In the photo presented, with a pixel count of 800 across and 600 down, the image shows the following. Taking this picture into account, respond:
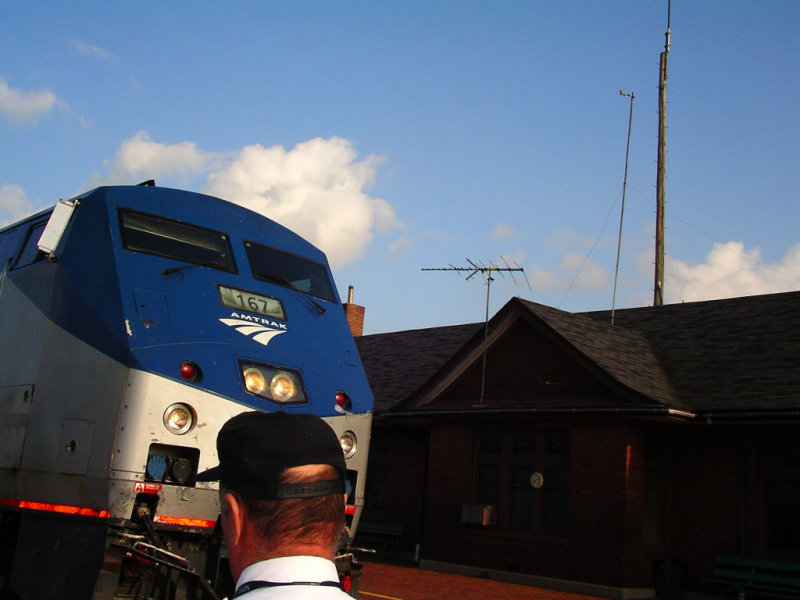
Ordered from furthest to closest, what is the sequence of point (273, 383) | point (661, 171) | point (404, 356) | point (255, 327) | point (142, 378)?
point (661, 171) → point (404, 356) → point (255, 327) → point (273, 383) → point (142, 378)

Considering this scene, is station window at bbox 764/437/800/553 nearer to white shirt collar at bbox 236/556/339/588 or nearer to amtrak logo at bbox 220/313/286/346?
amtrak logo at bbox 220/313/286/346

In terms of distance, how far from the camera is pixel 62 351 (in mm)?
7617

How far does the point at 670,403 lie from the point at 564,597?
367 cm

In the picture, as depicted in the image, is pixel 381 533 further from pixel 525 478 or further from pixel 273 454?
pixel 273 454

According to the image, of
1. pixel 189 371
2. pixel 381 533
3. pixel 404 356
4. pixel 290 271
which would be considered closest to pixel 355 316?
pixel 404 356

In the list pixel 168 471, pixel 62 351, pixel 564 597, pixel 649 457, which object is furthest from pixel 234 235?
pixel 649 457

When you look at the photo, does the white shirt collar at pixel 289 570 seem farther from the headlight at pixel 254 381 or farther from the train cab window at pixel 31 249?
the train cab window at pixel 31 249

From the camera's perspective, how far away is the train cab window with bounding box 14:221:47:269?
28.4 feet

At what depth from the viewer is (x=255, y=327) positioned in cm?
799

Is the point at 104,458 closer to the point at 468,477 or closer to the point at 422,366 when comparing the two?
the point at 468,477

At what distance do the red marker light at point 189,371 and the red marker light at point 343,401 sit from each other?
55.0 inches

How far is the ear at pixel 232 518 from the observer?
2.29m

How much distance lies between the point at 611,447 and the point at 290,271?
888 cm

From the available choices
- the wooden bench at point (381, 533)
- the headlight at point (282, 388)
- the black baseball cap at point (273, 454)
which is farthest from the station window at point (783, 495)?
the black baseball cap at point (273, 454)
